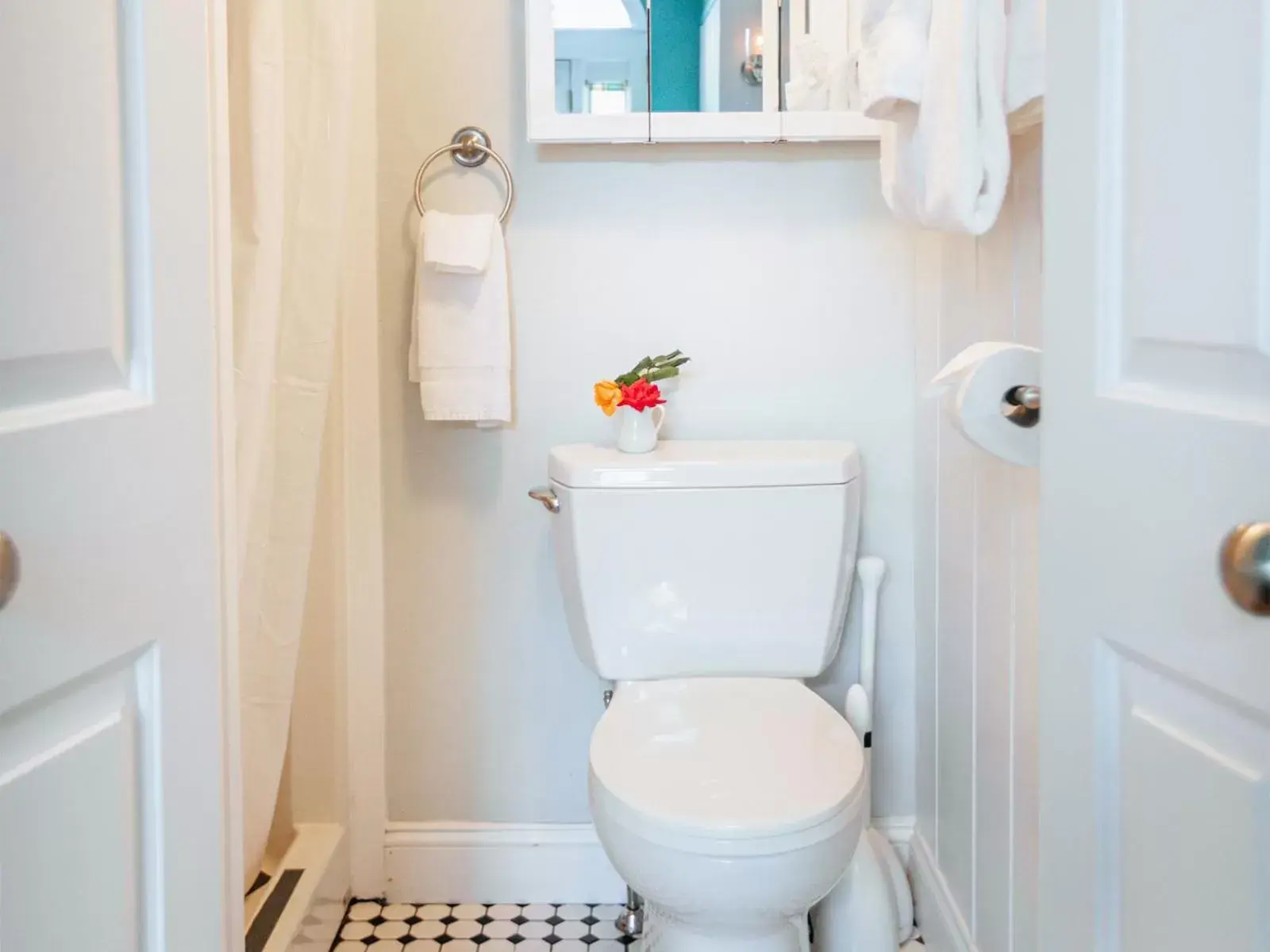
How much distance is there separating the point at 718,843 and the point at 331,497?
36.2 inches

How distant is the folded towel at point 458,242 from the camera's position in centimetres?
189

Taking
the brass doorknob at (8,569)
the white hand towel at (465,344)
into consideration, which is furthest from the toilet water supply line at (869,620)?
the brass doorknob at (8,569)

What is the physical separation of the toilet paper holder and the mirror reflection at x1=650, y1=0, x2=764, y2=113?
2.88ft

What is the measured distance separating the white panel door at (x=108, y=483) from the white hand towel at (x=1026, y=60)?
2.81 feet

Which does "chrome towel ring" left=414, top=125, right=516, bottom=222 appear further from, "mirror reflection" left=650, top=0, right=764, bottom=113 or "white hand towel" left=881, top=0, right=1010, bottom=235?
"white hand towel" left=881, top=0, right=1010, bottom=235

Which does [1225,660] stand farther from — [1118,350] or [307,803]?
[307,803]

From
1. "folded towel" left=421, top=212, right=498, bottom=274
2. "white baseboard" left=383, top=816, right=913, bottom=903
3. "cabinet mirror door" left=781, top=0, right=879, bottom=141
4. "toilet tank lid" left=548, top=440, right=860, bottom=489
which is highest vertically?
"cabinet mirror door" left=781, top=0, right=879, bottom=141

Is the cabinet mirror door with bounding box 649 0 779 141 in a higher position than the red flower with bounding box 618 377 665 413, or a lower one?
higher

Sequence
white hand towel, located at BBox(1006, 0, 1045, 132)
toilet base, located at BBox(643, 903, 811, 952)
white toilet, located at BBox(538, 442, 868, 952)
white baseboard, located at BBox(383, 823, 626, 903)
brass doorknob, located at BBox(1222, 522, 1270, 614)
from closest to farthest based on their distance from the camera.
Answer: brass doorknob, located at BBox(1222, 522, 1270, 614) → white hand towel, located at BBox(1006, 0, 1045, 132) → toilet base, located at BBox(643, 903, 811, 952) → white toilet, located at BBox(538, 442, 868, 952) → white baseboard, located at BBox(383, 823, 626, 903)

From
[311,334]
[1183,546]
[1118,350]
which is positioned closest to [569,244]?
[311,334]

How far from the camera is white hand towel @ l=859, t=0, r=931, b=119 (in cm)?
137

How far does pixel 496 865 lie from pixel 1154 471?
165 cm

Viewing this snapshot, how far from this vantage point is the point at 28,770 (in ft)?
2.38

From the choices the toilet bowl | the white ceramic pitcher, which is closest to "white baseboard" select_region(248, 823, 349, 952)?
the toilet bowl
